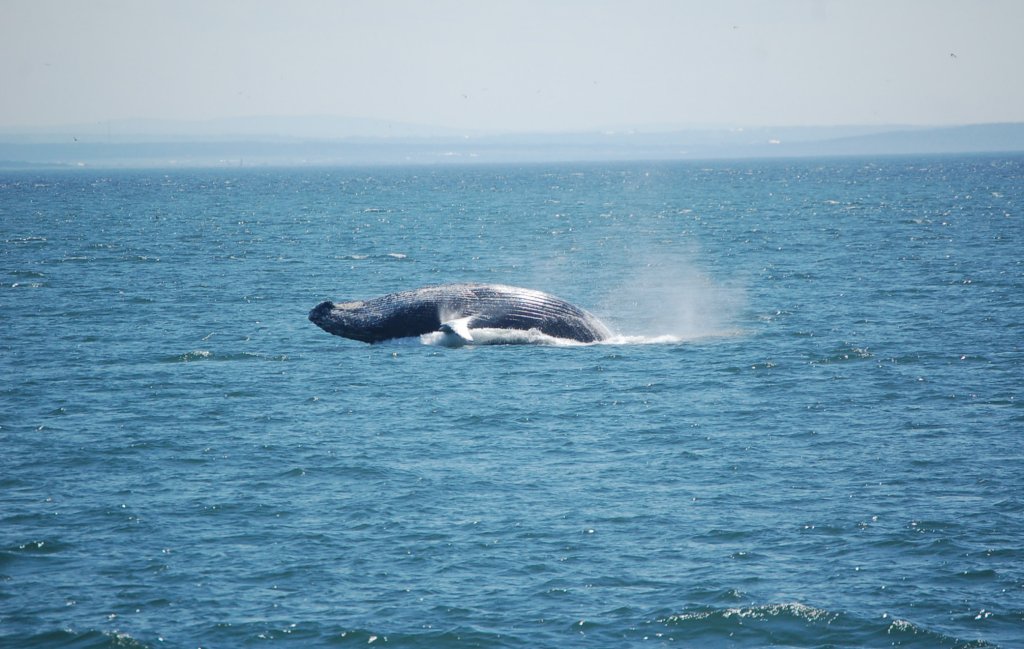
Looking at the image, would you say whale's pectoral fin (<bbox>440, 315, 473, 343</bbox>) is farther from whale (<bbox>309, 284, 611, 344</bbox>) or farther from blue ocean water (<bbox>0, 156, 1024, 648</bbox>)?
blue ocean water (<bbox>0, 156, 1024, 648</bbox>)

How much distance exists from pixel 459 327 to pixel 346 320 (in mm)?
4852

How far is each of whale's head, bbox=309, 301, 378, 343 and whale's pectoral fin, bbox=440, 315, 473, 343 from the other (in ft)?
9.80

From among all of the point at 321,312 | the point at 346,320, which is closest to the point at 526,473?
the point at 346,320

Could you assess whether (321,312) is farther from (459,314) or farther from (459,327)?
(459,327)

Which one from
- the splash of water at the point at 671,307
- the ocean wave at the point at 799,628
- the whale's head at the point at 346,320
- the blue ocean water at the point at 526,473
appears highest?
the whale's head at the point at 346,320

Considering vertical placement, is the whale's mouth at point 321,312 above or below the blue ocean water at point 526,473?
above

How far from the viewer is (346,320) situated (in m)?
38.1

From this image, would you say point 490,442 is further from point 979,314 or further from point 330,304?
point 979,314

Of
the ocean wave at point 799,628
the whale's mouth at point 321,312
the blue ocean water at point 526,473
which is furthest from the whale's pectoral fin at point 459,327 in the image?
the ocean wave at point 799,628

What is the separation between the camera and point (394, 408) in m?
30.3

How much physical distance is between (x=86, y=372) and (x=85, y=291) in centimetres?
2207

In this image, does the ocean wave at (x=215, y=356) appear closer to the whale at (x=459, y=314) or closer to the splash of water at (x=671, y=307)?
the whale at (x=459, y=314)

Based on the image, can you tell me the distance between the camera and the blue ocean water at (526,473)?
17375mm

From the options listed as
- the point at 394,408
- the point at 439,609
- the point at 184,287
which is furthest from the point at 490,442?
the point at 184,287
